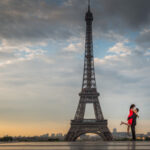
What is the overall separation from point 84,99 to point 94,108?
4.70 meters

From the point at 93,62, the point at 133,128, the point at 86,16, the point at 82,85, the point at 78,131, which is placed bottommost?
the point at 133,128

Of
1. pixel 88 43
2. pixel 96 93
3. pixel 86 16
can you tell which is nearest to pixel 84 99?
pixel 96 93

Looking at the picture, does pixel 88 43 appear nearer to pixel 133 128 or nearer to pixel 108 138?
pixel 108 138

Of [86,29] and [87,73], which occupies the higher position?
[86,29]

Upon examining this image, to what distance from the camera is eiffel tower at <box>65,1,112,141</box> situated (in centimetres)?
8762

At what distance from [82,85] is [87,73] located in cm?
459

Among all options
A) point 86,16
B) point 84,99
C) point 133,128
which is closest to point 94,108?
point 84,99

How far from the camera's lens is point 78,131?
293 ft

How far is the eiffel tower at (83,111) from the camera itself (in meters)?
87.6

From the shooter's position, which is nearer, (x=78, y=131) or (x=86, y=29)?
(x=78, y=131)

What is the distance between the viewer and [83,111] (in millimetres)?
90188

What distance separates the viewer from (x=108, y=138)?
8406 cm

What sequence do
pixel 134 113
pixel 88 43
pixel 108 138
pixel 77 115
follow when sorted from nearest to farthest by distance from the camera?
pixel 134 113, pixel 108 138, pixel 77 115, pixel 88 43

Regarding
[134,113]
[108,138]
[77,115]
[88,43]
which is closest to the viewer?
[134,113]
